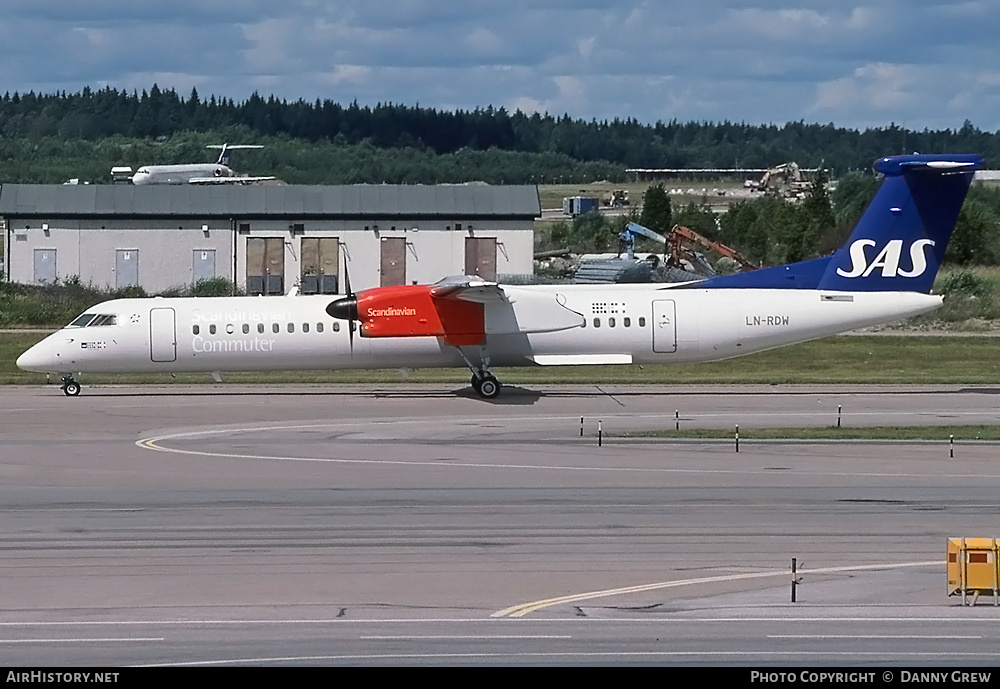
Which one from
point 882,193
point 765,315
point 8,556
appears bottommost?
point 8,556

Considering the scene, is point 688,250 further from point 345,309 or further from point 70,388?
point 70,388

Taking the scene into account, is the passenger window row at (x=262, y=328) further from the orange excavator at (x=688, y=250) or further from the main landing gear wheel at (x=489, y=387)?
the orange excavator at (x=688, y=250)

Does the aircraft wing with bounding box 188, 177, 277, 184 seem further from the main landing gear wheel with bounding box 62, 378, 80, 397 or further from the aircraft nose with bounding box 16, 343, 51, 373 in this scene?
the aircraft nose with bounding box 16, 343, 51, 373

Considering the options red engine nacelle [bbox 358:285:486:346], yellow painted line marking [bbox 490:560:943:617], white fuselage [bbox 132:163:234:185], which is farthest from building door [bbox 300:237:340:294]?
yellow painted line marking [bbox 490:560:943:617]

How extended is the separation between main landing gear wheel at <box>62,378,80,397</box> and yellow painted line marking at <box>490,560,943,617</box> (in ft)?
82.0

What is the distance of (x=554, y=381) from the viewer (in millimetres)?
41531

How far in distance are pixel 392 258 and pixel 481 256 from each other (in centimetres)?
436

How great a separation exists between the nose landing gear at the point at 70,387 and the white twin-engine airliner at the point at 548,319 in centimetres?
61

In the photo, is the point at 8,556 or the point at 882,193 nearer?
the point at 8,556

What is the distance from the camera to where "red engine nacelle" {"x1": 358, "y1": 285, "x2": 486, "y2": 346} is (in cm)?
3600

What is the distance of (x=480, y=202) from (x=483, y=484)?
46.2m
